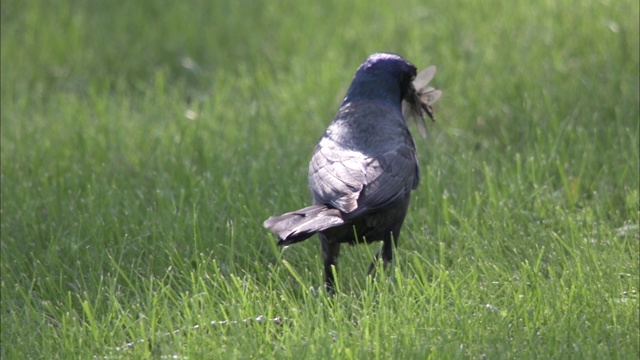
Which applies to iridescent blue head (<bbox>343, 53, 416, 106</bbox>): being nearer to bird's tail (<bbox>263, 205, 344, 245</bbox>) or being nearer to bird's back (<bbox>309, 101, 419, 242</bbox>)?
bird's back (<bbox>309, 101, 419, 242</bbox>)

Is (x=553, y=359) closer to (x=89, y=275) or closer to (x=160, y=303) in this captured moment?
(x=160, y=303)

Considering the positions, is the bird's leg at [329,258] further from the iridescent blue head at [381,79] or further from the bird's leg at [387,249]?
the iridescent blue head at [381,79]

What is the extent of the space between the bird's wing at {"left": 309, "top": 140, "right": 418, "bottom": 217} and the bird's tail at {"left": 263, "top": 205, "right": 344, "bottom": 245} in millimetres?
51

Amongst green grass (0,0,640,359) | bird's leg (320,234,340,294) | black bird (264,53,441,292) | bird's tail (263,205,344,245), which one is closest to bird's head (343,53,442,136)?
Answer: black bird (264,53,441,292)

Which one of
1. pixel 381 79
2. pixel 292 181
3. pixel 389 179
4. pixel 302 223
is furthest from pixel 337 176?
pixel 292 181

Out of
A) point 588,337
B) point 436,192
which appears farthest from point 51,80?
point 588,337

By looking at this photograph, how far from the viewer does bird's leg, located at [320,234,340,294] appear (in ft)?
14.0

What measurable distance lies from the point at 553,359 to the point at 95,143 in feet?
11.5

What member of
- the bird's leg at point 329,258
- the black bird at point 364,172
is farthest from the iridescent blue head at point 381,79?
the bird's leg at point 329,258

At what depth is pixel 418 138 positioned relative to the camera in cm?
605

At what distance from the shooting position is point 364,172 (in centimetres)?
409

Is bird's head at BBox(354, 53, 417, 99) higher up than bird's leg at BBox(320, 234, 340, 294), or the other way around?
bird's head at BBox(354, 53, 417, 99)

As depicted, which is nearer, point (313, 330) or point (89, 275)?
point (313, 330)

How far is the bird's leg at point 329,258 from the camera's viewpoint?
4.27m
